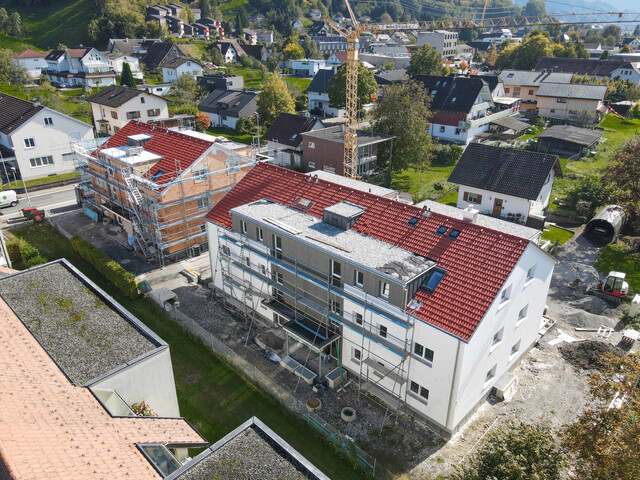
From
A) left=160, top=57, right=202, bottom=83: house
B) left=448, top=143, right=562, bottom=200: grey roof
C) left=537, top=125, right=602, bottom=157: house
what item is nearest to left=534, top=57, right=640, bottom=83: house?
left=537, top=125, right=602, bottom=157: house

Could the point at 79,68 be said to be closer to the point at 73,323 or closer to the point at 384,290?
the point at 73,323

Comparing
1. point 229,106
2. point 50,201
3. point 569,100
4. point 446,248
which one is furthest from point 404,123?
point 569,100

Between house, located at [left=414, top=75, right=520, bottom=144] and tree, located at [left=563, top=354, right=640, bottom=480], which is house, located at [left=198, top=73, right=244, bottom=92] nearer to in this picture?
house, located at [left=414, top=75, right=520, bottom=144]

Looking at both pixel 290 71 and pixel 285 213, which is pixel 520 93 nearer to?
pixel 290 71

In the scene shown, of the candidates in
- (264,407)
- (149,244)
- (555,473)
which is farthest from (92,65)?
(555,473)

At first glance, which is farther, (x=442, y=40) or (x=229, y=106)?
(x=442, y=40)
